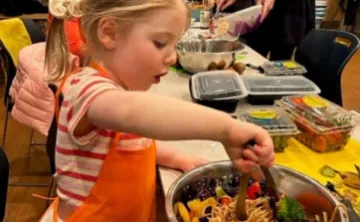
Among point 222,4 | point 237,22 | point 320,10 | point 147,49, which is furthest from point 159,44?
point 320,10

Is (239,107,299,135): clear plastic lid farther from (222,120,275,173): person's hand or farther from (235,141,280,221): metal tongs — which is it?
(222,120,275,173): person's hand

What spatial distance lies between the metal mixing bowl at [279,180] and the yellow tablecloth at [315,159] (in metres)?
0.10

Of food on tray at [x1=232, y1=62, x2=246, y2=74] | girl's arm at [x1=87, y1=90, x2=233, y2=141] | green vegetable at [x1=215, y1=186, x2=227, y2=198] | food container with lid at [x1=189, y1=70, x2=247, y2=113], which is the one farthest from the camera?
food on tray at [x1=232, y1=62, x2=246, y2=74]

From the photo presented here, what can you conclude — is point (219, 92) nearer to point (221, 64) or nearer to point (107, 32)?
point (221, 64)

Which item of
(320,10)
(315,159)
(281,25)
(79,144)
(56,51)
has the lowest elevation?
(320,10)

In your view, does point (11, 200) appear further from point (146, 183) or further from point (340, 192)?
point (340, 192)

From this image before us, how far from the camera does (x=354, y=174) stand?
102 cm

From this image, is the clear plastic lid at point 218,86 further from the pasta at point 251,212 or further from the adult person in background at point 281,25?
the adult person in background at point 281,25

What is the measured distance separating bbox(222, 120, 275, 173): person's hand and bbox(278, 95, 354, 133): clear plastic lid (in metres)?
0.51

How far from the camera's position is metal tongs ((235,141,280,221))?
2.71ft

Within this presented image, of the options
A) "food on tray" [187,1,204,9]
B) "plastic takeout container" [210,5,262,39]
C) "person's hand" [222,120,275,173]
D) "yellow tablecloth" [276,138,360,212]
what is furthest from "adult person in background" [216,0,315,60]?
"person's hand" [222,120,275,173]

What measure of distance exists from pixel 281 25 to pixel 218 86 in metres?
1.27

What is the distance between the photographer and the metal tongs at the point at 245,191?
0.83 meters

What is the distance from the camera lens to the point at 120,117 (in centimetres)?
65
